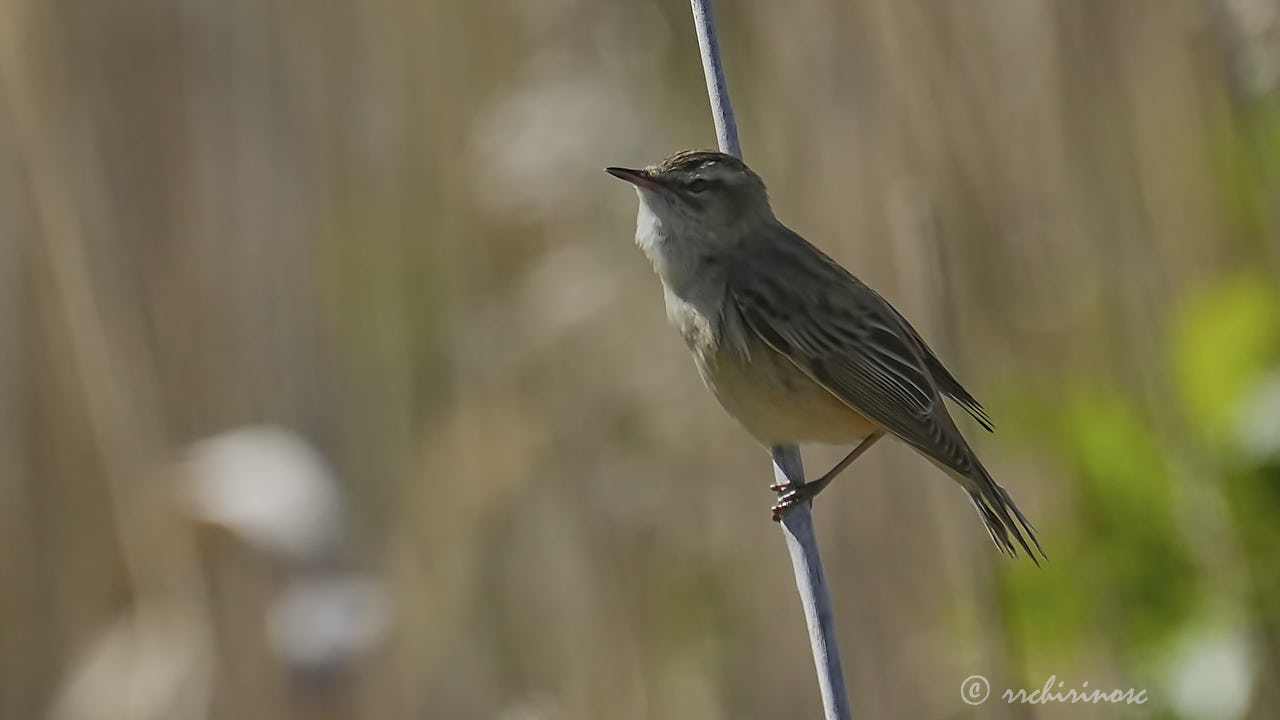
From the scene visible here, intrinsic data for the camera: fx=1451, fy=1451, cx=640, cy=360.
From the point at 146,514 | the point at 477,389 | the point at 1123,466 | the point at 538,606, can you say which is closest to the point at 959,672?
the point at 1123,466

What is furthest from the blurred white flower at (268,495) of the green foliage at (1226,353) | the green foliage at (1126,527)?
the green foliage at (1226,353)

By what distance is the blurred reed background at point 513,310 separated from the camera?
3.31m

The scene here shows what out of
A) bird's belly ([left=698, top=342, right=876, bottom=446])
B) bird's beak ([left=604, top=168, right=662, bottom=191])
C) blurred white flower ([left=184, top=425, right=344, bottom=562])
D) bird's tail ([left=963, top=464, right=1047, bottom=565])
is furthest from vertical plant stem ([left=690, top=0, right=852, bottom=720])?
blurred white flower ([left=184, top=425, right=344, bottom=562])

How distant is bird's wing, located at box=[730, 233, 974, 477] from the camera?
310 cm

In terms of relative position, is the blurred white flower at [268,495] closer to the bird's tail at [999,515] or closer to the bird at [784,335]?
the bird at [784,335]

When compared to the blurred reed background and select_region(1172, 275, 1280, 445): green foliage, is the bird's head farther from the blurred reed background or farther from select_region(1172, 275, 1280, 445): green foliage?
select_region(1172, 275, 1280, 445): green foliage

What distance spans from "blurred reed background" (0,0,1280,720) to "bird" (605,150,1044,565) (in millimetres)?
143

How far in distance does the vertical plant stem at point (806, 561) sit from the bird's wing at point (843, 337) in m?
0.28

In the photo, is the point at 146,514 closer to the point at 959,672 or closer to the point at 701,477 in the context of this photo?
the point at 701,477

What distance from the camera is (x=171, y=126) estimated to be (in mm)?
3730

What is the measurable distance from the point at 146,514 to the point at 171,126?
1089mm

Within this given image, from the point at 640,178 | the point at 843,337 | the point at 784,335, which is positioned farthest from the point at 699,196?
the point at 843,337

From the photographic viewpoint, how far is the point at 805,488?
3016 mm

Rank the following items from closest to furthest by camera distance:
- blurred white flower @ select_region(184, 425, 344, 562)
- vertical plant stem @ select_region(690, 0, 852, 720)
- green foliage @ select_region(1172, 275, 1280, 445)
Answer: vertical plant stem @ select_region(690, 0, 852, 720), green foliage @ select_region(1172, 275, 1280, 445), blurred white flower @ select_region(184, 425, 344, 562)
